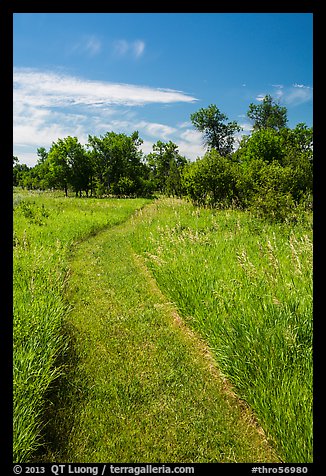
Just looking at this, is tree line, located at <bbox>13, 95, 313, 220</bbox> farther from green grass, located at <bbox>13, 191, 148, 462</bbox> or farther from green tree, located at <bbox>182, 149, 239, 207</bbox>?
green grass, located at <bbox>13, 191, 148, 462</bbox>

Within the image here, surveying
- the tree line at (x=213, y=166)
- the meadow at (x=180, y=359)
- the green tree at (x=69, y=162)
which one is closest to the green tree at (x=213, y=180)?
the tree line at (x=213, y=166)

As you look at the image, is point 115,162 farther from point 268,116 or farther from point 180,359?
point 180,359

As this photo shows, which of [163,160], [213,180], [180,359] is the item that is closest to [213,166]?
[213,180]

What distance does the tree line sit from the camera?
45.9 ft

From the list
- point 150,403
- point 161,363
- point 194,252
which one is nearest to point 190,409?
point 150,403

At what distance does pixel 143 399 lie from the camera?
3.53m

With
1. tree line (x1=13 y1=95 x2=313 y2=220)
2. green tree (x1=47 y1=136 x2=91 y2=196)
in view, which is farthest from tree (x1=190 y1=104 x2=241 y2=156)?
green tree (x1=47 y1=136 x2=91 y2=196)

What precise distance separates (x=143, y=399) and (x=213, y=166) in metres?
16.9

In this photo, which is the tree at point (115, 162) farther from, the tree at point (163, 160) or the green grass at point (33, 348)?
the green grass at point (33, 348)

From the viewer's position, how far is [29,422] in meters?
2.76

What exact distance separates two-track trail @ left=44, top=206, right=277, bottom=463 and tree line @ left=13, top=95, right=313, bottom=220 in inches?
338

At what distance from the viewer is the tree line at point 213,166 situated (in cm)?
1399

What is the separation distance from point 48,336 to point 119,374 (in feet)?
3.31

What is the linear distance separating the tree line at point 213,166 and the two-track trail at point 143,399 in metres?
8.58
